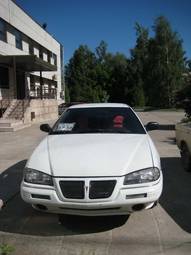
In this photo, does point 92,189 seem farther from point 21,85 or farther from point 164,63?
point 164,63

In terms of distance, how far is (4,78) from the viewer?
29.3 m

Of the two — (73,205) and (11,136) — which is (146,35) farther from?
(73,205)

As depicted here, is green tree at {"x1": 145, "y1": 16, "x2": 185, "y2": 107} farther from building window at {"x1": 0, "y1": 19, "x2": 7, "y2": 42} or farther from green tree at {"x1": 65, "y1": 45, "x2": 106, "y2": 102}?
building window at {"x1": 0, "y1": 19, "x2": 7, "y2": 42}

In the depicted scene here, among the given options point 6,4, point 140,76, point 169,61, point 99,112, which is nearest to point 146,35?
point 140,76

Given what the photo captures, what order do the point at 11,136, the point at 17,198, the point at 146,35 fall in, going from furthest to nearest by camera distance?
the point at 146,35 → the point at 11,136 → the point at 17,198

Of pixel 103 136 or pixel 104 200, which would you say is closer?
pixel 104 200

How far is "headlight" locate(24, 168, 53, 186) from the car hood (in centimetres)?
6

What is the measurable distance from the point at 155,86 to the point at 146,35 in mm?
23401

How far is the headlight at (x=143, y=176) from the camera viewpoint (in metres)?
4.83

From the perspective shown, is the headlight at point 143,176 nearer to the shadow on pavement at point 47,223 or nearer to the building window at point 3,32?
the shadow on pavement at point 47,223

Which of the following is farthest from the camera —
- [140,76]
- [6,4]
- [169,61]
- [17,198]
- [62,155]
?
[140,76]

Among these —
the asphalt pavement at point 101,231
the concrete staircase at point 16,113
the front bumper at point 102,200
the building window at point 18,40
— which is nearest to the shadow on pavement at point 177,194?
the asphalt pavement at point 101,231

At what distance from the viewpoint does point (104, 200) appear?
4.71 m

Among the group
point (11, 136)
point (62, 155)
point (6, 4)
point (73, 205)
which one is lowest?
point (11, 136)
